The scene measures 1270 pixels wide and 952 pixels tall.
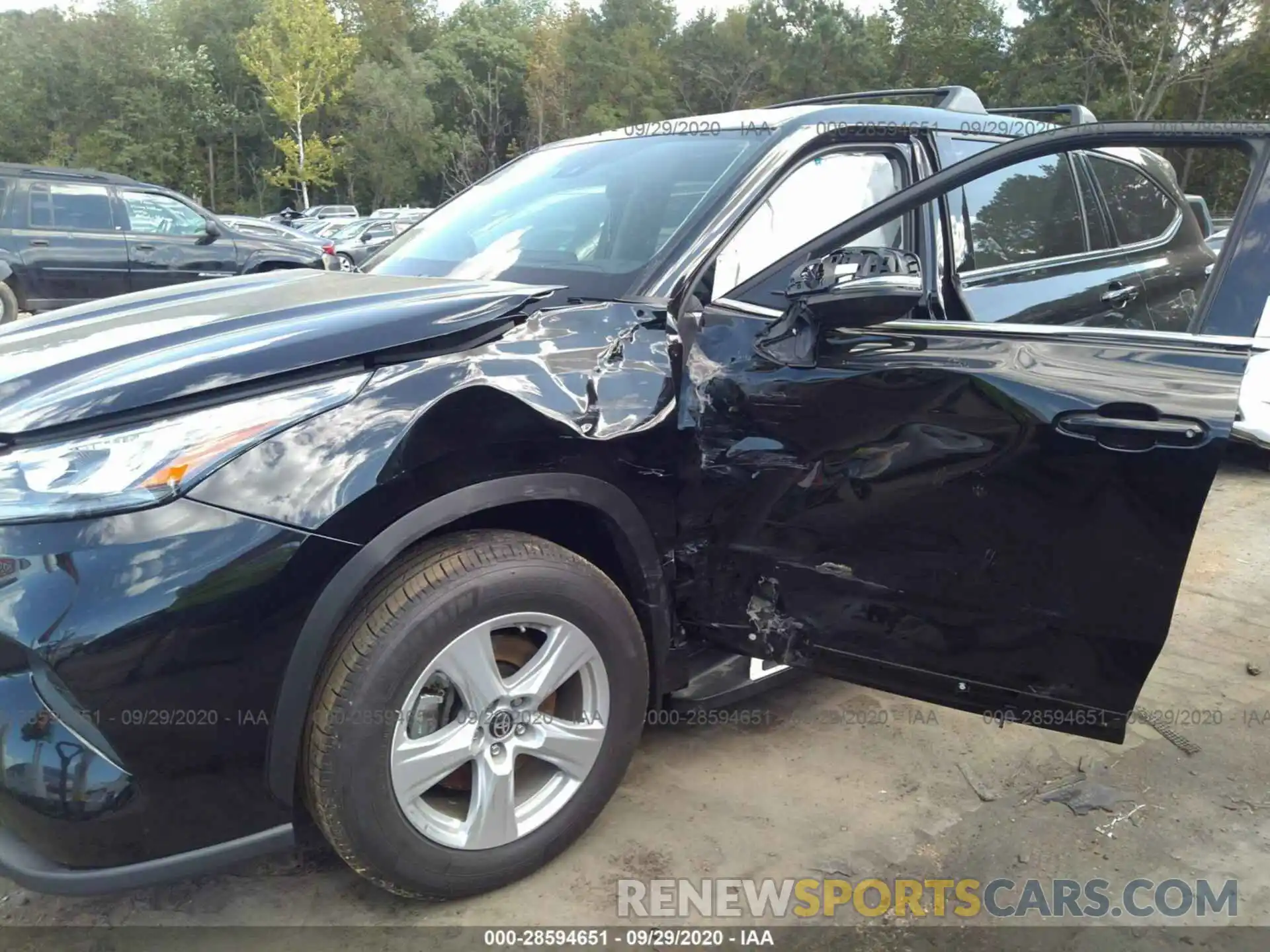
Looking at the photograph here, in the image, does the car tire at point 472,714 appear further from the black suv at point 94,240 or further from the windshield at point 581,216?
the black suv at point 94,240

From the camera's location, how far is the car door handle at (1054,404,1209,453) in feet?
6.61

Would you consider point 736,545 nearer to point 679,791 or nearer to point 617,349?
point 617,349

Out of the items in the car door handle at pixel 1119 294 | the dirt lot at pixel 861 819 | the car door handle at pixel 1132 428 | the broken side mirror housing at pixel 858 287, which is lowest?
the dirt lot at pixel 861 819

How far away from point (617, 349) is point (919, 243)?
3.77 feet

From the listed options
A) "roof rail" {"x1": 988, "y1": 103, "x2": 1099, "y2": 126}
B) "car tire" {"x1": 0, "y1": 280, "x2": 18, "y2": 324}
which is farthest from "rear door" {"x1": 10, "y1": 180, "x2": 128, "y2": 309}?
"roof rail" {"x1": 988, "y1": 103, "x2": 1099, "y2": 126}

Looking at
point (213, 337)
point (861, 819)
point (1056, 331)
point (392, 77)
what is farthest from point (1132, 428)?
point (392, 77)

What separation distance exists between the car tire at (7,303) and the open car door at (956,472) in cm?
964

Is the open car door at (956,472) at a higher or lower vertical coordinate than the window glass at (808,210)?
lower

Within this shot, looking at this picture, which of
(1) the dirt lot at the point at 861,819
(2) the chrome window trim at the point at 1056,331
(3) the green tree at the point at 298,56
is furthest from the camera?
(3) the green tree at the point at 298,56

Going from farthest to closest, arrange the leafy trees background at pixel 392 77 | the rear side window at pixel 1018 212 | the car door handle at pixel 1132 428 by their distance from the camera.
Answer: the leafy trees background at pixel 392 77, the rear side window at pixel 1018 212, the car door handle at pixel 1132 428

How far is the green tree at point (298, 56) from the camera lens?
34.4 m

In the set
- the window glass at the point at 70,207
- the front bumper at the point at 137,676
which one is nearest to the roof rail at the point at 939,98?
the front bumper at the point at 137,676

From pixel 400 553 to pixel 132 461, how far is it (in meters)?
0.54

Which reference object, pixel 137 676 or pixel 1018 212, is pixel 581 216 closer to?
pixel 1018 212
